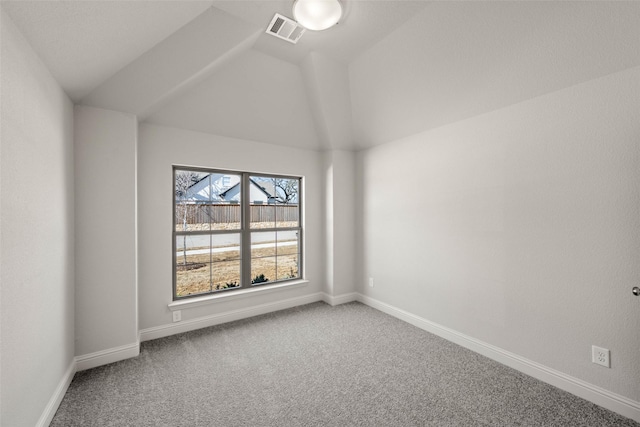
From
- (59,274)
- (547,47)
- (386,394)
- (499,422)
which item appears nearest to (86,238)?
(59,274)

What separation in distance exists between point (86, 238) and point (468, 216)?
11.7 feet

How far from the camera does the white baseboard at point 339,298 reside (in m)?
4.04

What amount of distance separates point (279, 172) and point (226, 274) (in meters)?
1.53

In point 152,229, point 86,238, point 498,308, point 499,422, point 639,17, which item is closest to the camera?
point 639,17

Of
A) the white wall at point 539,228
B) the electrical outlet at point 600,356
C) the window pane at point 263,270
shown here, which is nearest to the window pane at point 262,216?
the window pane at point 263,270

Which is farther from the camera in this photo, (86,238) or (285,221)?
(285,221)

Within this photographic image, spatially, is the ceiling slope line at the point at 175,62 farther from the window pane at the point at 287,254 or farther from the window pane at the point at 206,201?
the window pane at the point at 287,254

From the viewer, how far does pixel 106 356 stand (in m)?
2.48

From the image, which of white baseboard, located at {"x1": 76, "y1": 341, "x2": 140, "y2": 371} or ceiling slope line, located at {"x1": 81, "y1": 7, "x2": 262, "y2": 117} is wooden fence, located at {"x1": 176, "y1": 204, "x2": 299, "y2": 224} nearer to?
ceiling slope line, located at {"x1": 81, "y1": 7, "x2": 262, "y2": 117}

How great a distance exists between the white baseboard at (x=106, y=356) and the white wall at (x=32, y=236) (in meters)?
0.19

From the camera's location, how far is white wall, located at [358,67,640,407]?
191 centimetres

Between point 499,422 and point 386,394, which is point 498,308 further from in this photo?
point 386,394

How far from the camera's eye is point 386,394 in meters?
2.09

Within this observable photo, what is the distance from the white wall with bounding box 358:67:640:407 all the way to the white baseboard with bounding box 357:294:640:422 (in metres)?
0.05
